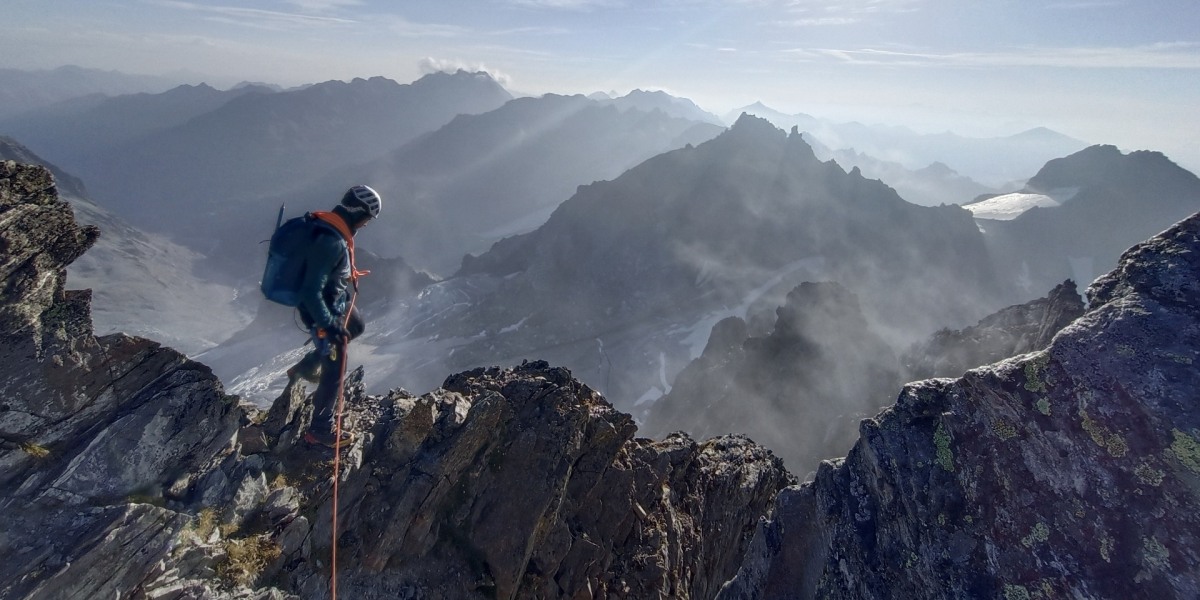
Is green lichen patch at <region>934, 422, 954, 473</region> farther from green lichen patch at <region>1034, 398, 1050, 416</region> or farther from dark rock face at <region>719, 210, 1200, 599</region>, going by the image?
green lichen patch at <region>1034, 398, 1050, 416</region>

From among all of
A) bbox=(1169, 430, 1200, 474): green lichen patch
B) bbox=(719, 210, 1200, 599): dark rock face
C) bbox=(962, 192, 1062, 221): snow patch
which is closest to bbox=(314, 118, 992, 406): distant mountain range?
bbox=(962, 192, 1062, 221): snow patch

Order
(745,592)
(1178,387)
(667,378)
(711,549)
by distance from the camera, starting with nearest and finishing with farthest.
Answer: (1178,387) < (745,592) < (711,549) < (667,378)

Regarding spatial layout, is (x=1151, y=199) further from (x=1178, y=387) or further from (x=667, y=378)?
(x=1178, y=387)

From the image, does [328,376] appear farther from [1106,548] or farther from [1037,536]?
[1106,548]

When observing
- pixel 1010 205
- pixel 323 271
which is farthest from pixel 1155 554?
pixel 1010 205

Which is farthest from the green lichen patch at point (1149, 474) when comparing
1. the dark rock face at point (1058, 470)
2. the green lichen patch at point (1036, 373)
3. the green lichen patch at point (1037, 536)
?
the green lichen patch at point (1036, 373)

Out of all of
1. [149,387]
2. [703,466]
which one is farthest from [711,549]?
[149,387]
